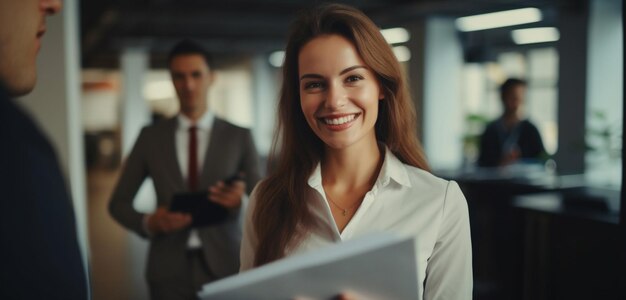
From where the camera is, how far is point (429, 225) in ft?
4.97

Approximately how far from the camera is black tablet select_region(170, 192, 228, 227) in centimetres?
256

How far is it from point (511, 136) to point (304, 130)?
5.32m

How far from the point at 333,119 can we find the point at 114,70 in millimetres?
21869

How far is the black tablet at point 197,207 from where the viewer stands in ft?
8.39

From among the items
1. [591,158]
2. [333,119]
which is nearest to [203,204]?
[333,119]

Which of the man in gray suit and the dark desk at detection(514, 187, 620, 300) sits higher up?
the man in gray suit

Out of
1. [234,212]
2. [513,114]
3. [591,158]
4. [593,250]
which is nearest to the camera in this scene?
[234,212]

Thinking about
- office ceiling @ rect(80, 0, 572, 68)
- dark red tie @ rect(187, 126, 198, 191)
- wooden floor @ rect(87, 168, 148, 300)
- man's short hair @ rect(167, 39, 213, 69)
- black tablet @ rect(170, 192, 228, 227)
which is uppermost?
office ceiling @ rect(80, 0, 572, 68)

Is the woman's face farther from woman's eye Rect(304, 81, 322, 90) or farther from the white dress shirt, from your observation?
the white dress shirt

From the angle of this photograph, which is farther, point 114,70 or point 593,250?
point 114,70

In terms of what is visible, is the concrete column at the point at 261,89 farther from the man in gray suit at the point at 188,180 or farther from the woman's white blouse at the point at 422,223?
the woman's white blouse at the point at 422,223

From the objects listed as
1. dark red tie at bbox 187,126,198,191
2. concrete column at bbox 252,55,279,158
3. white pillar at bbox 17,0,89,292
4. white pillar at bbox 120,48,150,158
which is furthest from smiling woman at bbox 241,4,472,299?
concrete column at bbox 252,55,279,158

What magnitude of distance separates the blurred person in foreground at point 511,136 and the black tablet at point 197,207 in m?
4.52

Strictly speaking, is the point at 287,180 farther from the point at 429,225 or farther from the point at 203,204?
the point at 203,204
